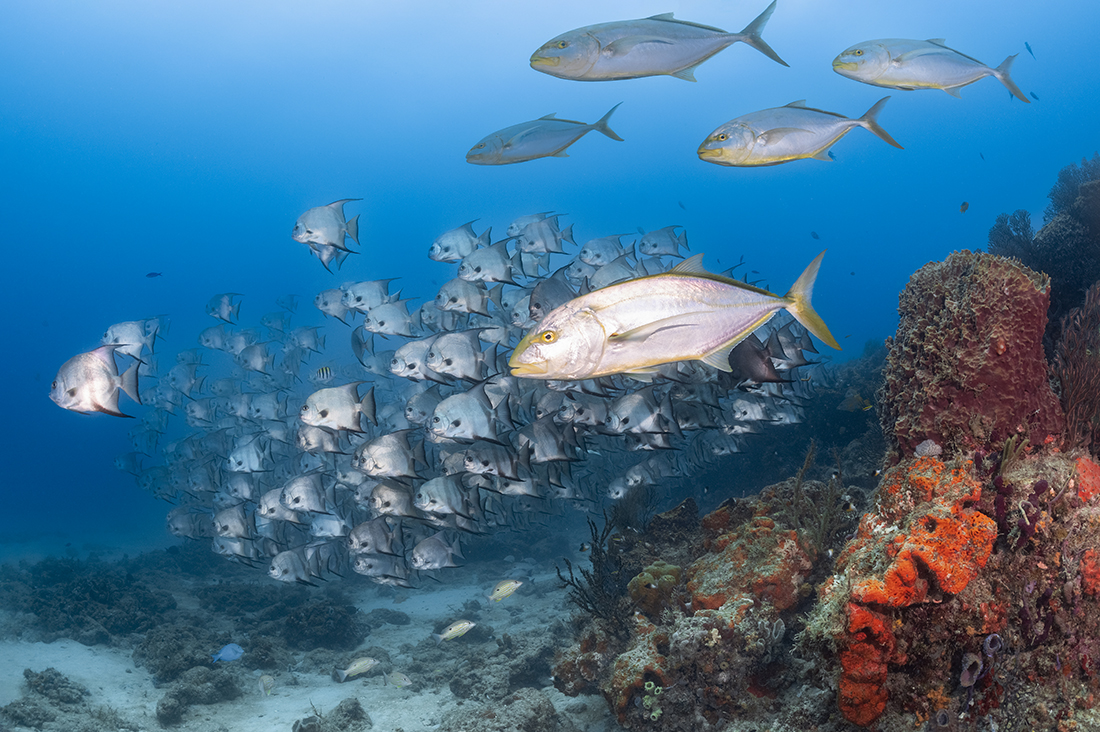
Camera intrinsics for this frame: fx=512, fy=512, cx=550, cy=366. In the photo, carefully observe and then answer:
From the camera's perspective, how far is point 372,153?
249 ft

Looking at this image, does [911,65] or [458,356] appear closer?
[911,65]

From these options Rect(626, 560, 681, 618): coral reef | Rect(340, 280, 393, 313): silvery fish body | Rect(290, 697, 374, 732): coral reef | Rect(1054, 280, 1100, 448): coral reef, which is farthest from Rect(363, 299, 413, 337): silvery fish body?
Rect(1054, 280, 1100, 448): coral reef

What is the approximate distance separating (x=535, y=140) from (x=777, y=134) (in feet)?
6.60

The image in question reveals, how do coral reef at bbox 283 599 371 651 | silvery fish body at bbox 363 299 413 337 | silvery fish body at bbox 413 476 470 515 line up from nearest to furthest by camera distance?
silvery fish body at bbox 413 476 470 515 → silvery fish body at bbox 363 299 413 337 → coral reef at bbox 283 599 371 651

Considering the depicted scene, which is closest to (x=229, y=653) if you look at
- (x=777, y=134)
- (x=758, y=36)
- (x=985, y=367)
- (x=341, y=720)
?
(x=341, y=720)

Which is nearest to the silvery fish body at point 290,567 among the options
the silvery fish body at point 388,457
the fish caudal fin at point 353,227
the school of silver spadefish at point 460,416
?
the school of silver spadefish at point 460,416

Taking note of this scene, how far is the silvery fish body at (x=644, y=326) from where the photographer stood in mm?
2008

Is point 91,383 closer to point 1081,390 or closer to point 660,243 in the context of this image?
point 1081,390

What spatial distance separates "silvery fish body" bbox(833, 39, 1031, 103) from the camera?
12.6 feet

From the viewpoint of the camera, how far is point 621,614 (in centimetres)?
556

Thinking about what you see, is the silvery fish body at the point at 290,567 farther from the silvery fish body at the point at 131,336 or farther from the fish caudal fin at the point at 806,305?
the fish caudal fin at the point at 806,305

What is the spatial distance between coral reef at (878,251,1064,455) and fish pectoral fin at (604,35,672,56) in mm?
2605

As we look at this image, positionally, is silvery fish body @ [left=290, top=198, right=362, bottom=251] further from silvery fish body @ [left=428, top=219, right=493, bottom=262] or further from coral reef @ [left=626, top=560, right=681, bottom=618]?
coral reef @ [left=626, top=560, right=681, bottom=618]

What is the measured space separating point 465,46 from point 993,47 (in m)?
53.1
